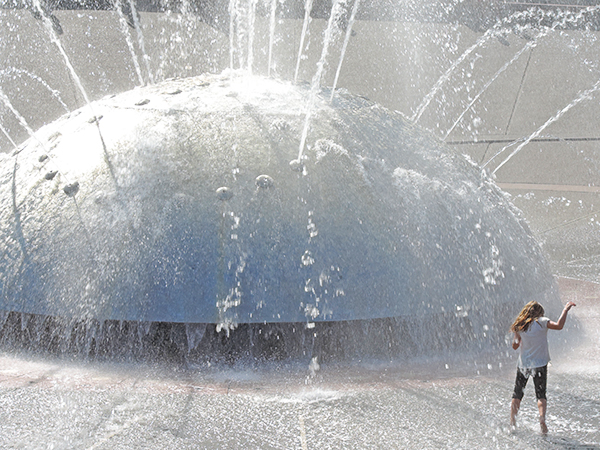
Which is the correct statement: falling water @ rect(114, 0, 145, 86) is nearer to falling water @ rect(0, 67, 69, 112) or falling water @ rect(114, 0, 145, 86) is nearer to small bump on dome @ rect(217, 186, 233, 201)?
falling water @ rect(0, 67, 69, 112)

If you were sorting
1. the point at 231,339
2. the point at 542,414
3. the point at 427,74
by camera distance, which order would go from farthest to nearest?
the point at 427,74, the point at 231,339, the point at 542,414

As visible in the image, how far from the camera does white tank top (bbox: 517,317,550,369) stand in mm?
3191

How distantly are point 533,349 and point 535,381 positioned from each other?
16 centimetres

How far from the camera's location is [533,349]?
3.20 metres

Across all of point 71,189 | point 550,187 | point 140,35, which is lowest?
point 71,189

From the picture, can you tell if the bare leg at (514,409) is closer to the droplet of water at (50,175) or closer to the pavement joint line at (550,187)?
the droplet of water at (50,175)

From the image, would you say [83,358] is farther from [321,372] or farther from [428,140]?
[428,140]

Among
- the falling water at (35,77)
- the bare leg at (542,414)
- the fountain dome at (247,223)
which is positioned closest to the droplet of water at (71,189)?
the fountain dome at (247,223)

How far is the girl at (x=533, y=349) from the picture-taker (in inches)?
123

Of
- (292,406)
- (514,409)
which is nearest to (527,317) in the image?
(514,409)

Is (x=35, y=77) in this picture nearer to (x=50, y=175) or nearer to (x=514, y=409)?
(x=50, y=175)

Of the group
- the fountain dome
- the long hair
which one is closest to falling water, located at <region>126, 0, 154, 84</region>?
the fountain dome

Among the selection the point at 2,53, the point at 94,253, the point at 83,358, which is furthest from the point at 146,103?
the point at 2,53

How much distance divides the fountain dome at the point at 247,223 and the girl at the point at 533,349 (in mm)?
954
